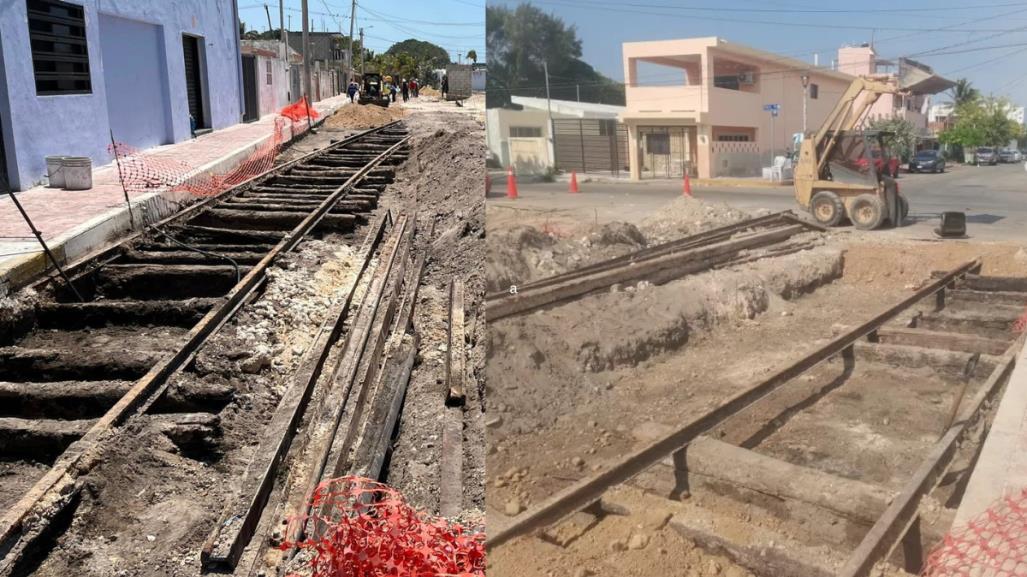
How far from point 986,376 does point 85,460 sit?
4.01m

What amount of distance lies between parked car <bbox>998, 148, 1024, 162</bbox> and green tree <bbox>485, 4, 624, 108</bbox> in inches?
20.9

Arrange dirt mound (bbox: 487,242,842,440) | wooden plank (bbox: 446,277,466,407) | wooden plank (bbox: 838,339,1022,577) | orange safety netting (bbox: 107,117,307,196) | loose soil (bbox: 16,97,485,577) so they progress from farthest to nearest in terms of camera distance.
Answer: orange safety netting (bbox: 107,117,307,196), wooden plank (bbox: 446,277,466,407), loose soil (bbox: 16,97,485,577), dirt mound (bbox: 487,242,842,440), wooden plank (bbox: 838,339,1022,577)

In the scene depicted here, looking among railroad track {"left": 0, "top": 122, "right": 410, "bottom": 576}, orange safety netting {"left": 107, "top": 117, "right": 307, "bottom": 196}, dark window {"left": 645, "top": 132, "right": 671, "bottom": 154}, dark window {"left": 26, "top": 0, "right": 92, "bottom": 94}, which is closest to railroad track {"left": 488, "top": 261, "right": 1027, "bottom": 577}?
dark window {"left": 645, "top": 132, "right": 671, "bottom": 154}

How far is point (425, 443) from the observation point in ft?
15.4

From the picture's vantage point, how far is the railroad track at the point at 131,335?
165 inches

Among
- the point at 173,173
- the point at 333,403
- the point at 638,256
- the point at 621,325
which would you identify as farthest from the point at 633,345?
the point at 173,173

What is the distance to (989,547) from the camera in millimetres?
971

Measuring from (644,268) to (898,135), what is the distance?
17.3 inches

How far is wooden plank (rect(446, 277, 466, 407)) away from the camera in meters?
5.15

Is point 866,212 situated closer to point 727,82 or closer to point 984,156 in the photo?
point 984,156

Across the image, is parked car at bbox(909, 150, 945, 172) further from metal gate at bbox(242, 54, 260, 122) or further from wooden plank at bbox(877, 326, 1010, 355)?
metal gate at bbox(242, 54, 260, 122)

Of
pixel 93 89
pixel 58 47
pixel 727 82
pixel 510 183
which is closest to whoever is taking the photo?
pixel 727 82

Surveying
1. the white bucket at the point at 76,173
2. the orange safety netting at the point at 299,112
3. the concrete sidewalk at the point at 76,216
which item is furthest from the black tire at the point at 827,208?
the orange safety netting at the point at 299,112

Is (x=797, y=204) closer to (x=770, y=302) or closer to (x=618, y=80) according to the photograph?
(x=770, y=302)
